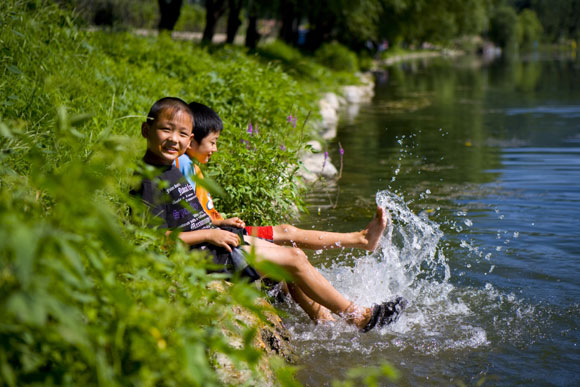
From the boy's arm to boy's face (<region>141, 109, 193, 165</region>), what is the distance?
58 cm

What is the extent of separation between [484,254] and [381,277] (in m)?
1.28

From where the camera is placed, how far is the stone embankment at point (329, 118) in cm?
874

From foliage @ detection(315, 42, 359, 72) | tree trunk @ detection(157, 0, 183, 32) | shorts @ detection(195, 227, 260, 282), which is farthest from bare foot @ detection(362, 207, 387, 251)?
foliage @ detection(315, 42, 359, 72)

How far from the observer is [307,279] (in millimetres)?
3963

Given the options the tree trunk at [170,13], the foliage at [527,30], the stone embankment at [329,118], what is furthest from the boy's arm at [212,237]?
the foliage at [527,30]

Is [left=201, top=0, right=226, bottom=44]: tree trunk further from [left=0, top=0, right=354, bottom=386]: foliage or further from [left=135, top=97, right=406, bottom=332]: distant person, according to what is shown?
[left=135, top=97, right=406, bottom=332]: distant person

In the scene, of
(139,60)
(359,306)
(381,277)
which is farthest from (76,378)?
(139,60)

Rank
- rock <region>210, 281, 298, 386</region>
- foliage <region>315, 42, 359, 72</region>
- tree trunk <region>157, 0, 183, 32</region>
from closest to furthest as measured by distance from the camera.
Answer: rock <region>210, 281, 298, 386</region> < tree trunk <region>157, 0, 183, 32</region> < foliage <region>315, 42, 359, 72</region>

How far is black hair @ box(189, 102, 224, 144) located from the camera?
4559mm

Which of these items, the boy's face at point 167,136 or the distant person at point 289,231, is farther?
the distant person at point 289,231

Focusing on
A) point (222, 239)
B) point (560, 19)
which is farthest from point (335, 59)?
point (560, 19)

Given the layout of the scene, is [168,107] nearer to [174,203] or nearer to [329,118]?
[174,203]

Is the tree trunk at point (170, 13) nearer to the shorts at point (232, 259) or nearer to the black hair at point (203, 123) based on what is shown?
the black hair at point (203, 123)

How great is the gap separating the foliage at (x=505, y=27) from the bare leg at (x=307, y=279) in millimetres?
95794
